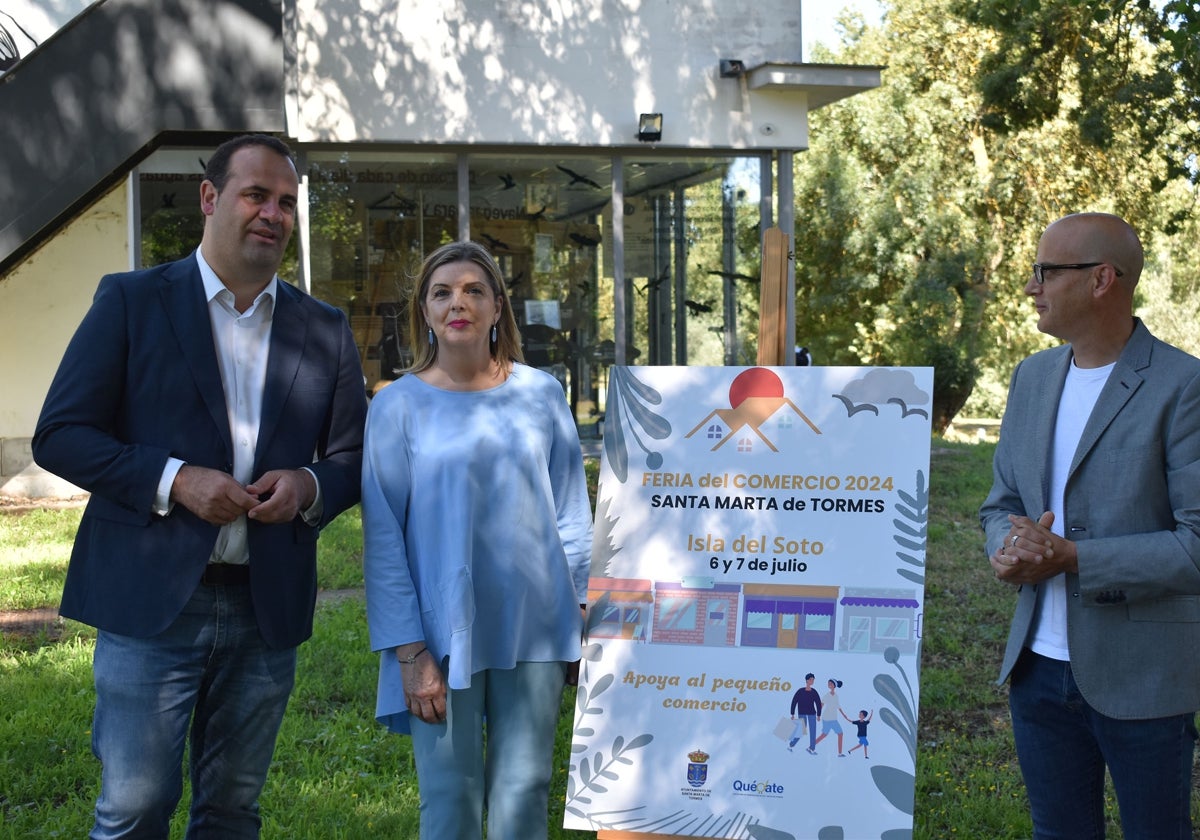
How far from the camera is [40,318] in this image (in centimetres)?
1126

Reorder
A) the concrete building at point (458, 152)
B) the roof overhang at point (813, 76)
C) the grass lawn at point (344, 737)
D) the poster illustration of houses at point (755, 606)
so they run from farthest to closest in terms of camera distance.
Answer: the roof overhang at point (813, 76) < the concrete building at point (458, 152) < the grass lawn at point (344, 737) < the poster illustration of houses at point (755, 606)

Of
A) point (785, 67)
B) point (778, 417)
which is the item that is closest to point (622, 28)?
point (785, 67)

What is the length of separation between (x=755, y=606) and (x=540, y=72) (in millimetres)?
9222

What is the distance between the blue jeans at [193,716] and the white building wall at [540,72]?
29.6ft

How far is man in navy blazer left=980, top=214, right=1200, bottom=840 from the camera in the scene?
9.62 ft

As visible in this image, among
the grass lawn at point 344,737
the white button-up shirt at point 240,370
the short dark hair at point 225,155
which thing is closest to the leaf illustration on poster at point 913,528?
the grass lawn at point 344,737

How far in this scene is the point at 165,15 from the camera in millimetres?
10648

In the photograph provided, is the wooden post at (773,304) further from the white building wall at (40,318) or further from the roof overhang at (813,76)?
the white building wall at (40,318)

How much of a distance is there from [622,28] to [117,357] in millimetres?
9930

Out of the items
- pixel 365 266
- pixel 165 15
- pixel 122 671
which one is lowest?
pixel 122 671

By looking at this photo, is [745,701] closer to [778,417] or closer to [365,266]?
[778,417]

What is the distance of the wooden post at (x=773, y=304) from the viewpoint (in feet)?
13.0

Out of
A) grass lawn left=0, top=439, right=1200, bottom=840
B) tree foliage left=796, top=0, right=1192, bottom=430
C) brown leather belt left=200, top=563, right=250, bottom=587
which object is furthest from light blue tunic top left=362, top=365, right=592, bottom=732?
tree foliage left=796, top=0, right=1192, bottom=430

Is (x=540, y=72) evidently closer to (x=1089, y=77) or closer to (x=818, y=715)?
(x=1089, y=77)
